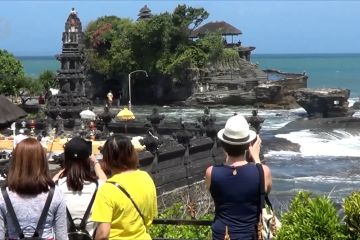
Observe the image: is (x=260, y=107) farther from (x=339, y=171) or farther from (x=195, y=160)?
(x=195, y=160)

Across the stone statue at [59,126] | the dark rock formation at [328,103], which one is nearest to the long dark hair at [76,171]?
the stone statue at [59,126]

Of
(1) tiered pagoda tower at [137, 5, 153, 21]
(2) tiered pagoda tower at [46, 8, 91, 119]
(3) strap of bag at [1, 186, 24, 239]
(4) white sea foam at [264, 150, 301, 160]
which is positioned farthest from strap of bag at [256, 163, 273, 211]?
(1) tiered pagoda tower at [137, 5, 153, 21]

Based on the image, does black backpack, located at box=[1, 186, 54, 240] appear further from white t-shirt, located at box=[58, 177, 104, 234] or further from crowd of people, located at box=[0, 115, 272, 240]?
white t-shirt, located at box=[58, 177, 104, 234]

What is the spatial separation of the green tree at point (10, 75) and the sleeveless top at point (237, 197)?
51445 millimetres

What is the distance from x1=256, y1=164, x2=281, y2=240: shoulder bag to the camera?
4.86 meters

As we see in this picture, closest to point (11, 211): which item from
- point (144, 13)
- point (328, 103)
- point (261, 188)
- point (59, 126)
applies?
point (261, 188)

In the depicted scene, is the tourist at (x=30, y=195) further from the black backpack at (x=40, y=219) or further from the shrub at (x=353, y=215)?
the shrub at (x=353, y=215)

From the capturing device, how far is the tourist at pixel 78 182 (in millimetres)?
4945

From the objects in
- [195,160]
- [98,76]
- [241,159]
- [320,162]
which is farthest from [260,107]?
[241,159]

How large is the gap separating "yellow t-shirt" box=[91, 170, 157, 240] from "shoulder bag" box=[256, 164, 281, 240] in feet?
2.52

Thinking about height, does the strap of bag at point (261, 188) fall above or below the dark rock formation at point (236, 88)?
above

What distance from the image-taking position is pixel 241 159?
4910 mm

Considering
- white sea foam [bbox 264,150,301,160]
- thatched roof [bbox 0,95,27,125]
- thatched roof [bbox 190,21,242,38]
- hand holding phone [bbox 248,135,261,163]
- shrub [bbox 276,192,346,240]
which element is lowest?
white sea foam [bbox 264,150,301,160]

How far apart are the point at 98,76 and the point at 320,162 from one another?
1899 inches
